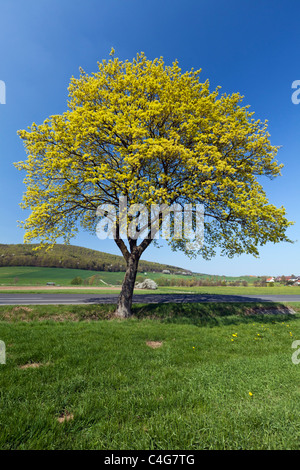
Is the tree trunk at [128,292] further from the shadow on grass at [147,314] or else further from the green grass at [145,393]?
the green grass at [145,393]

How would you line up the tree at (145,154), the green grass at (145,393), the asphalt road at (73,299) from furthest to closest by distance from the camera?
1. the asphalt road at (73,299)
2. the tree at (145,154)
3. the green grass at (145,393)

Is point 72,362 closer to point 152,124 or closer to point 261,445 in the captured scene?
point 261,445

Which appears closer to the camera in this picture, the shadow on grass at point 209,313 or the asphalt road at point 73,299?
the shadow on grass at point 209,313

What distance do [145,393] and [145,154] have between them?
9125 millimetres

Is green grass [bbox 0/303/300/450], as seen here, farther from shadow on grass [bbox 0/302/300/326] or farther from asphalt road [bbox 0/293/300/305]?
asphalt road [bbox 0/293/300/305]

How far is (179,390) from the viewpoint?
Result: 3795 mm

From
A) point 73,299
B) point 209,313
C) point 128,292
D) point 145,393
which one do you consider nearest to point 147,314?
point 128,292

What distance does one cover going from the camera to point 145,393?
12.0 ft

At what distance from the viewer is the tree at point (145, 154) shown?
10039 millimetres

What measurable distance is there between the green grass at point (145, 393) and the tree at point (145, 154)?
5.79m

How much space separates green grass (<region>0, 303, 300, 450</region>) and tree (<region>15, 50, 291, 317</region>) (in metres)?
5.79

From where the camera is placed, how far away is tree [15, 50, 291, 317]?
32.9 feet

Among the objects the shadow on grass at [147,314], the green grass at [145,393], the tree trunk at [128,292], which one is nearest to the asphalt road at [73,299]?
the shadow on grass at [147,314]
